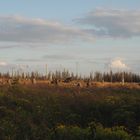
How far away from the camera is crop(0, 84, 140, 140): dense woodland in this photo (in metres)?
17.7

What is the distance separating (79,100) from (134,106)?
3.16 meters

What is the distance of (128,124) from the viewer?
814 inches

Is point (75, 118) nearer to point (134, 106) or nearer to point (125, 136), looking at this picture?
point (134, 106)

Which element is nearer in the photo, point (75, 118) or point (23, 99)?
point (75, 118)

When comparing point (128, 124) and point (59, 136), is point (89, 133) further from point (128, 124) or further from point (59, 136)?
point (128, 124)

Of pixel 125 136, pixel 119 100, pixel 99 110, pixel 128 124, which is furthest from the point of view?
pixel 119 100

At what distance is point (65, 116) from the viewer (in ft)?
72.9

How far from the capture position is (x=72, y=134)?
1761 cm

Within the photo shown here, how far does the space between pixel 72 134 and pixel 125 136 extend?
1948 millimetres

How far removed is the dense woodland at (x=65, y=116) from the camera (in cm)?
1773

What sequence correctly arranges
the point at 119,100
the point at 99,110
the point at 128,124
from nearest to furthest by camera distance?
the point at 128,124
the point at 99,110
the point at 119,100

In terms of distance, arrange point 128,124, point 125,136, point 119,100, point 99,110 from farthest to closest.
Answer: point 119,100
point 99,110
point 128,124
point 125,136

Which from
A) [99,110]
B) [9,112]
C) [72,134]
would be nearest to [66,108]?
[99,110]

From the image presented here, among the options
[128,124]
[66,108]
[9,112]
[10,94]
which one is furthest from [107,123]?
[10,94]
